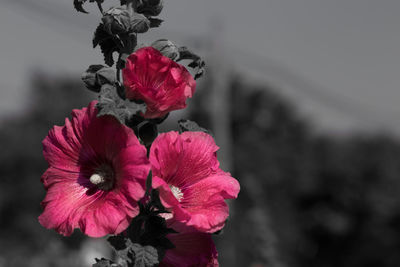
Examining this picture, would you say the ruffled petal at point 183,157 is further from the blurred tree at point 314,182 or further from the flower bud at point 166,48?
the blurred tree at point 314,182

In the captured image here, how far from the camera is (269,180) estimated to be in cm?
4359

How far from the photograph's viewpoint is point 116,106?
1663 millimetres

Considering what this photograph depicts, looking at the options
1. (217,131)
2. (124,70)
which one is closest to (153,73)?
(124,70)

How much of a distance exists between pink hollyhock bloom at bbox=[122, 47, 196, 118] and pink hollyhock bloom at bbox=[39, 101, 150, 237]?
14 cm

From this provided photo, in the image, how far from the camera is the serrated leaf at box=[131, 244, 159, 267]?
1661 millimetres

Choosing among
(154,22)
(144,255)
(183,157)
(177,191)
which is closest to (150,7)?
(154,22)

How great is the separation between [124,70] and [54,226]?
0.55 m

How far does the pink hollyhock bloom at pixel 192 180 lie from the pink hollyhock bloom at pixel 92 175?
0.09 metres

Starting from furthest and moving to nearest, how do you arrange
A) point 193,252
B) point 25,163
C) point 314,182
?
point 25,163 < point 314,182 < point 193,252

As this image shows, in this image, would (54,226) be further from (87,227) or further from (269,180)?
(269,180)

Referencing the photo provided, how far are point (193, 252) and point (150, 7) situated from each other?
0.92m

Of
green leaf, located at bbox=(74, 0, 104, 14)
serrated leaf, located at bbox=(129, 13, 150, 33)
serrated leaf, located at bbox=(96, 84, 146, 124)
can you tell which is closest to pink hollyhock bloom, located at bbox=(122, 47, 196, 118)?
serrated leaf, located at bbox=(96, 84, 146, 124)

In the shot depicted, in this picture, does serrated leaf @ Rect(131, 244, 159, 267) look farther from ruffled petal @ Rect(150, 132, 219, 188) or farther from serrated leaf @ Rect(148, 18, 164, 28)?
serrated leaf @ Rect(148, 18, 164, 28)

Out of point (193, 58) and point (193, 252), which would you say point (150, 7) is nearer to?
point (193, 58)
